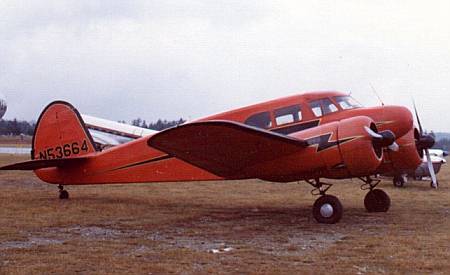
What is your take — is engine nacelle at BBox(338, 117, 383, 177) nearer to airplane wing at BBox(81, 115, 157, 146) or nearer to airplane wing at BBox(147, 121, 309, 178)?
airplane wing at BBox(147, 121, 309, 178)

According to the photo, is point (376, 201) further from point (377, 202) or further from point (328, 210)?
point (328, 210)

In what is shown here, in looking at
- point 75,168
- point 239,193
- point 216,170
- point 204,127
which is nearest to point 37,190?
point 75,168

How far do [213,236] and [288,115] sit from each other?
332 centimetres

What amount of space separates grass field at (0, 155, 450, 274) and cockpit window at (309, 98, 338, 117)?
199 centimetres

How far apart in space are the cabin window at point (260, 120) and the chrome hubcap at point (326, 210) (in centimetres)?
201

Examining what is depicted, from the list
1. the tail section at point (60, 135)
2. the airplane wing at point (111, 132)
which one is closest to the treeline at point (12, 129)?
the airplane wing at point (111, 132)

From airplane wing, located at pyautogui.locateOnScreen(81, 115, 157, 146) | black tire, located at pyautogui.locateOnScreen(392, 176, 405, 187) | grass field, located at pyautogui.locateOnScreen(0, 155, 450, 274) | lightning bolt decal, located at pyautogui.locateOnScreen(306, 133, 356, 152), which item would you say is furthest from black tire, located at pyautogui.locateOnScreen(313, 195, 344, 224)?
airplane wing, located at pyautogui.locateOnScreen(81, 115, 157, 146)

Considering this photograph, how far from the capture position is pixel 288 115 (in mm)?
10578

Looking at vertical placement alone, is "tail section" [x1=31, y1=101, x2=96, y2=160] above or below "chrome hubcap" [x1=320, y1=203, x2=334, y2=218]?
above

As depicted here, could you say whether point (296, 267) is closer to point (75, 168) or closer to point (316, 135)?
point (316, 135)

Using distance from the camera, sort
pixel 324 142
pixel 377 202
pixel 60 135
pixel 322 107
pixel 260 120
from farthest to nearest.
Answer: pixel 60 135, pixel 377 202, pixel 260 120, pixel 322 107, pixel 324 142

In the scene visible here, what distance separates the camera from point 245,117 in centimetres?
1094

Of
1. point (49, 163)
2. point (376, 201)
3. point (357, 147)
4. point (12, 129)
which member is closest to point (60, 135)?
point (49, 163)

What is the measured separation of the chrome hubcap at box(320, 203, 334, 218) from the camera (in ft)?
30.8
